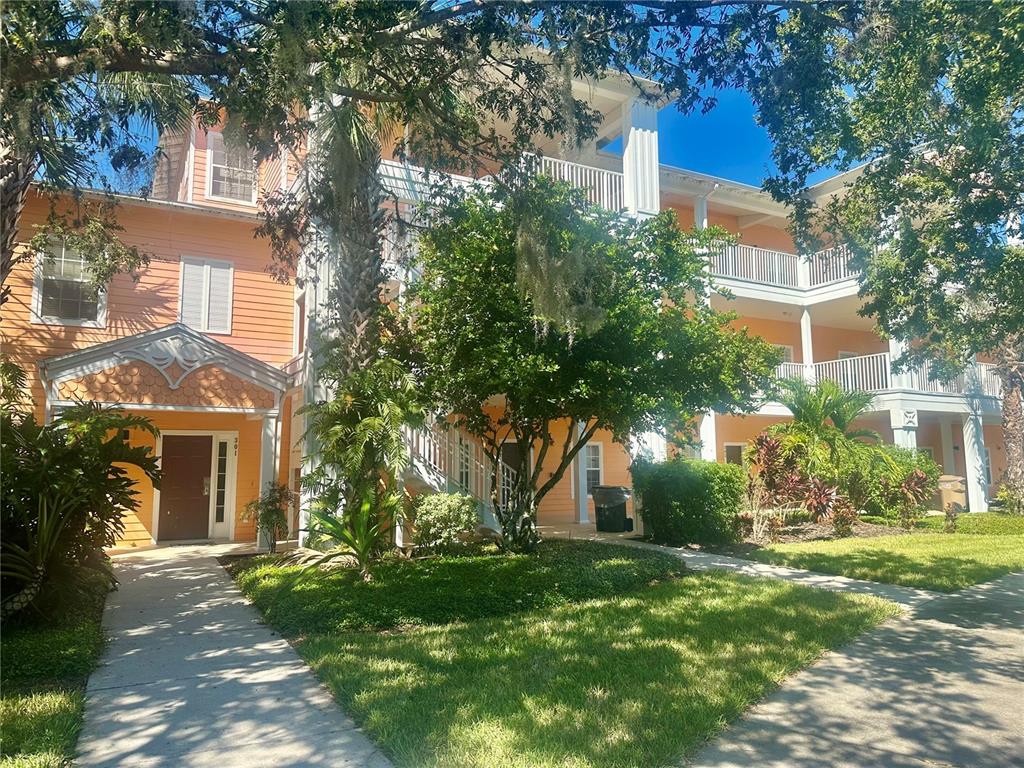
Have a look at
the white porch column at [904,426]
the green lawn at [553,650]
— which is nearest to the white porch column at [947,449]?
the white porch column at [904,426]

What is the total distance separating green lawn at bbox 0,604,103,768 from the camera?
3588mm

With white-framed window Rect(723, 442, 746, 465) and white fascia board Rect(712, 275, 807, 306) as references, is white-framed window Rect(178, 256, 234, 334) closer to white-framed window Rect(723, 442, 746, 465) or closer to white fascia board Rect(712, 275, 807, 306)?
white fascia board Rect(712, 275, 807, 306)

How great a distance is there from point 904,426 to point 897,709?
584 inches

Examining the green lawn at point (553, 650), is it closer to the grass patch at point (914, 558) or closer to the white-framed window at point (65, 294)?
the grass patch at point (914, 558)

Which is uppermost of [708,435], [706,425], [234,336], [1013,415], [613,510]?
[234,336]

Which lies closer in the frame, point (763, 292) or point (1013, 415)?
point (1013, 415)

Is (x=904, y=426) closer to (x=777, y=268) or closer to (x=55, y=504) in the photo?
(x=777, y=268)

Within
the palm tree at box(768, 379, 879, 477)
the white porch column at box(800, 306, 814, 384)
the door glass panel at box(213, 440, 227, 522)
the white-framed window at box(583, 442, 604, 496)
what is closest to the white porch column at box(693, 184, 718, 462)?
the palm tree at box(768, 379, 879, 477)

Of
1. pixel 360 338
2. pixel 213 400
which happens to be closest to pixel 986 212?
pixel 360 338

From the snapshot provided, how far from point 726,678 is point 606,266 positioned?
16.4ft

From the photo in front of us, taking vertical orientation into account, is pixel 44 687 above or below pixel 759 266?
below

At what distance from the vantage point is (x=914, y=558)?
1012 cm

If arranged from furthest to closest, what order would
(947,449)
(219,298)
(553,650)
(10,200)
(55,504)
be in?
(947,449) < (219,298) < (10,200) < (55,504) < (553,650)

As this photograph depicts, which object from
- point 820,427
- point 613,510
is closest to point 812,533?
point 820,427
